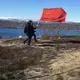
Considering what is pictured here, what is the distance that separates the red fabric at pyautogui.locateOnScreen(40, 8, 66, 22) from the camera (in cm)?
3353

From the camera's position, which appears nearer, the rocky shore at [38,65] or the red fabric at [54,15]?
the rocky shore at [38,65]

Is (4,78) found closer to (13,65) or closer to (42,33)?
(13,65)

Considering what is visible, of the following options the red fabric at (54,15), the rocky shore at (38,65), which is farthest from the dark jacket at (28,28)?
the red fabric at (54,15)

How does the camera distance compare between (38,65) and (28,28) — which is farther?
(28,28)

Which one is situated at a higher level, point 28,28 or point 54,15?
point 54,15

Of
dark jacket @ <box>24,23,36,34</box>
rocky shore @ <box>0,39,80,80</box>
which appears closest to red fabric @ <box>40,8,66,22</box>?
dark jacket @ <box>24,23,36,34</box>

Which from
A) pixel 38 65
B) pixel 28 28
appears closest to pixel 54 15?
pixel 28 28

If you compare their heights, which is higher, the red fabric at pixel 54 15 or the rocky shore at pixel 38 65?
the red fabric at pixel 54 15

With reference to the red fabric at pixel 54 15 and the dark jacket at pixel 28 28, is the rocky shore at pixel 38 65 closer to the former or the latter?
the dark jacket at pixel 28 28

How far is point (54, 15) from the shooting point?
33.8m

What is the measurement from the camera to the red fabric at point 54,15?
33.5 meters

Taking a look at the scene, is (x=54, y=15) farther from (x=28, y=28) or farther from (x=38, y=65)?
(x=38, y=65)

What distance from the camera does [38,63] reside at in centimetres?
1788

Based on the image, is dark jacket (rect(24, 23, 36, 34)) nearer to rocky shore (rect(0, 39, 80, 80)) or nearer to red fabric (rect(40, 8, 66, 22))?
rocky shore (rect(0, 39, 80, 80))
